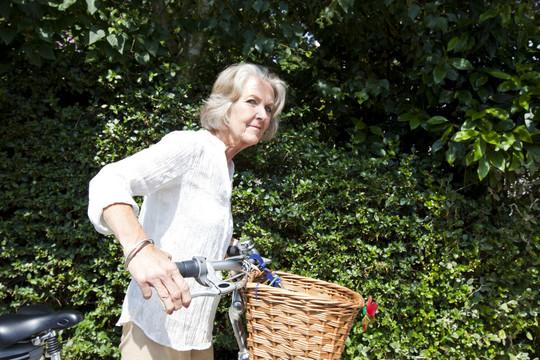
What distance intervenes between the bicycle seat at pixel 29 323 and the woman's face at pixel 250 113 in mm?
931

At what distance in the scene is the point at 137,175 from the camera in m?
1.33

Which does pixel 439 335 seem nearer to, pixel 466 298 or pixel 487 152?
pixel 466 298

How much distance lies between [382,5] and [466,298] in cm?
218

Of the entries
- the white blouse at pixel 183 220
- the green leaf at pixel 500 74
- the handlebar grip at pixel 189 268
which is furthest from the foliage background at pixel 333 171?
the handlebar grip at pixel 189 268

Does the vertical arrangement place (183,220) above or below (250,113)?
below

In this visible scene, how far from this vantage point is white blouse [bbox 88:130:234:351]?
1497 mm

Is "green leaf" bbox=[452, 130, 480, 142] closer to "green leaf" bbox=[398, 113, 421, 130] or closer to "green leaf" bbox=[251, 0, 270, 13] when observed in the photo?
"green leaf" bbox=[398, 113, 421, 130]

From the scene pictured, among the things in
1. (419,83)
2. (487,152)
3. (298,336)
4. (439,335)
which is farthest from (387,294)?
(298,336)

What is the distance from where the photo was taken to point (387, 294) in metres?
3.02

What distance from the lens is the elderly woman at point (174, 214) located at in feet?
3.92

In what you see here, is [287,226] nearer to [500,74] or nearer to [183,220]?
[183,220]

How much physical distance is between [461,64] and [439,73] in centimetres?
15

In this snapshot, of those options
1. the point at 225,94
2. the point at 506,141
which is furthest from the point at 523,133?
the point at 225,94

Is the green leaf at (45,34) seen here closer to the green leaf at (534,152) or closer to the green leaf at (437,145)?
the green leaf at (437,145)
